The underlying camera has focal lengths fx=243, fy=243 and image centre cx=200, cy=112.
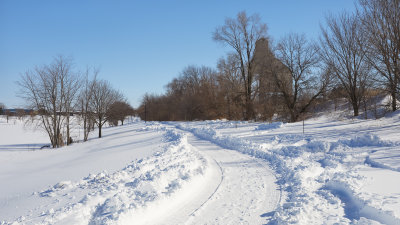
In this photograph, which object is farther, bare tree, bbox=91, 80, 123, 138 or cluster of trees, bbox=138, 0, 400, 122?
bare tree, bbox=91, 80, 123, 138

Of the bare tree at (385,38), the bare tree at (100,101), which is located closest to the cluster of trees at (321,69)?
the bare tree at (385,38)

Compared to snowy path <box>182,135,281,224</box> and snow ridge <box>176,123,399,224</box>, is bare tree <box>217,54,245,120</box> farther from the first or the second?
snowy path <box>182,135,281,224</box>

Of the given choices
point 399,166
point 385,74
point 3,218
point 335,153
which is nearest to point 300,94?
point 385,74

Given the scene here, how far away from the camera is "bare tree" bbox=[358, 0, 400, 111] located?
1238cm

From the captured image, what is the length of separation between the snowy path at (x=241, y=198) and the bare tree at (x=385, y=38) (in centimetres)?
1010

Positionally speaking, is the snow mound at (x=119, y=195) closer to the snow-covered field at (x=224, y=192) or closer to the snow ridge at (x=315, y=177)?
the snow-covered field at (x=224, y=192)

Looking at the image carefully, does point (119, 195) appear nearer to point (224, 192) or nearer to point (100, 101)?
point (224, 192)

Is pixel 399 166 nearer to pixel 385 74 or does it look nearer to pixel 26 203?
pixel 385 74

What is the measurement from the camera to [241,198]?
204 inches

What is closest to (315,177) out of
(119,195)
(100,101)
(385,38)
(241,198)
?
(241,198)

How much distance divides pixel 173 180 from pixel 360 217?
410cm

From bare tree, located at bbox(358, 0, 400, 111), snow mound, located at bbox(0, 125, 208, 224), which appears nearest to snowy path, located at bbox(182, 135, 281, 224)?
snow mound, located at bbox(0, 125, 208, 224)

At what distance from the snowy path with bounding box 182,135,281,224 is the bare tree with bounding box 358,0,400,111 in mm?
10097

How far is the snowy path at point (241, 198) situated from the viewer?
430 centimetres
